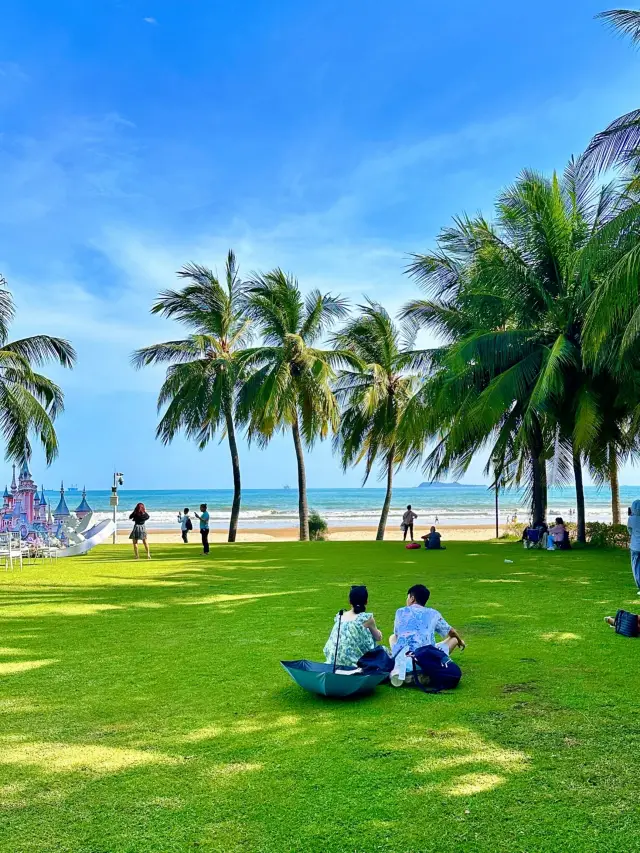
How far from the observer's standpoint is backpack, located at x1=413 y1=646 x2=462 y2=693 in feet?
16.9

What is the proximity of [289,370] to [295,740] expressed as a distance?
60.7 ft

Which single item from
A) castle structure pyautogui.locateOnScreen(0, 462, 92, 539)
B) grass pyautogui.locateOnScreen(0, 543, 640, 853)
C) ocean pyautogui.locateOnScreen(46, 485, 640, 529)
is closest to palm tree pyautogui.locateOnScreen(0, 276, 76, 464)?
castle structure pyautogui.locateOnScreen(0, 462, 92, 539)

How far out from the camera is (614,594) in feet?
31.7

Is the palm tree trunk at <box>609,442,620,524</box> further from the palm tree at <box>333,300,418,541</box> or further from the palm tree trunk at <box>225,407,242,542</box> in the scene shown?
the palm tree trunk at <box>225,407,242,542</box>

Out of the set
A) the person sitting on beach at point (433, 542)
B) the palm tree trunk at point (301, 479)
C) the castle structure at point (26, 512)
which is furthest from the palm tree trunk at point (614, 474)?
the castle structure at point (26, 512)

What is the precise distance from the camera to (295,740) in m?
4.21

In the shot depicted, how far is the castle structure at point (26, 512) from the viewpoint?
1588 centimetres

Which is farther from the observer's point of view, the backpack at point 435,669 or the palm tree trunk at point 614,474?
the palm tree trunk at point 614,474

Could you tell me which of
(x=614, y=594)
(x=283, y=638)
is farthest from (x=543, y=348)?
(x=283, y=638)

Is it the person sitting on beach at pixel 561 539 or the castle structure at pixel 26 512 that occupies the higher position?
the castle structure at pixel 26 512

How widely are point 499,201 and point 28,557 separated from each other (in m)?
15.0

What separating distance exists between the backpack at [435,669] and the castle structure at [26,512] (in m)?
12.5

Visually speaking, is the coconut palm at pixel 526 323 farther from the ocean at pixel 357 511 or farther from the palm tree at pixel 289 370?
the ocean at pixel 357 511

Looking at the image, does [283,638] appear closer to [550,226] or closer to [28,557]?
[28,557]
